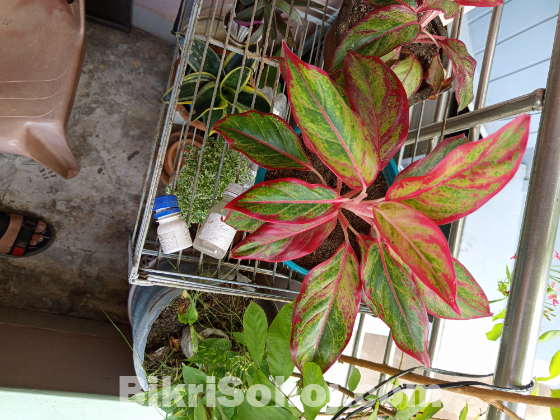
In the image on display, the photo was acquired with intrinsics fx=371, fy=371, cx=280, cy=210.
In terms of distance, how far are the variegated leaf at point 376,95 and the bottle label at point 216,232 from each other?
34cm

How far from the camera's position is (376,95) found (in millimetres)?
546

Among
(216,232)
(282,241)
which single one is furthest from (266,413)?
(216,232)

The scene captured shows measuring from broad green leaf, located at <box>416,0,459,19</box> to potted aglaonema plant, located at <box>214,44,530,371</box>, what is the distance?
171mm

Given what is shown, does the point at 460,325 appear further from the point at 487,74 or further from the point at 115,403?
the point at 115,403

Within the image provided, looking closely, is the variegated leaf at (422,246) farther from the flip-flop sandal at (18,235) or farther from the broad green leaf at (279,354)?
the flip-flop sandal at (18,235)

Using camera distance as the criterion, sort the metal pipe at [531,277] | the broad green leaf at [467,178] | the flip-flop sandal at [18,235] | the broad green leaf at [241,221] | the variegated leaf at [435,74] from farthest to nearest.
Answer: the flip-flop sandal at [18,235]
the variegated leaf at [435,74]
the broad green leaf at [241,221]
the metal pipe at [531,277]
the broad green leaf at [467,178]

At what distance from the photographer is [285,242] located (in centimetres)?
58

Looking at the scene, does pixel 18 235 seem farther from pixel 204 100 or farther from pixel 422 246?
pixel 422 246

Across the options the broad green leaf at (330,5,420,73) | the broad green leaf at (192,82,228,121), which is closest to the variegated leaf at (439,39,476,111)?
the broad green leaf at (330,5,420,73)

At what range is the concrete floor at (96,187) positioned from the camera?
4.79ft

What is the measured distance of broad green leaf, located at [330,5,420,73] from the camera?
59 cm

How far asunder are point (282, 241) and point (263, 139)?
161 mm

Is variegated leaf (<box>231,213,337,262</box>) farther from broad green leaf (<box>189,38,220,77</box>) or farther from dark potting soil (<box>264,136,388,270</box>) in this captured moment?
broad green leaf (<box>189,38,220,77</box>)

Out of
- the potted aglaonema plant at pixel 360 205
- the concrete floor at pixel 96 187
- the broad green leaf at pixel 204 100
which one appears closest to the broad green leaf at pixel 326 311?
the potted aglaonema plant at pixel 360 205
